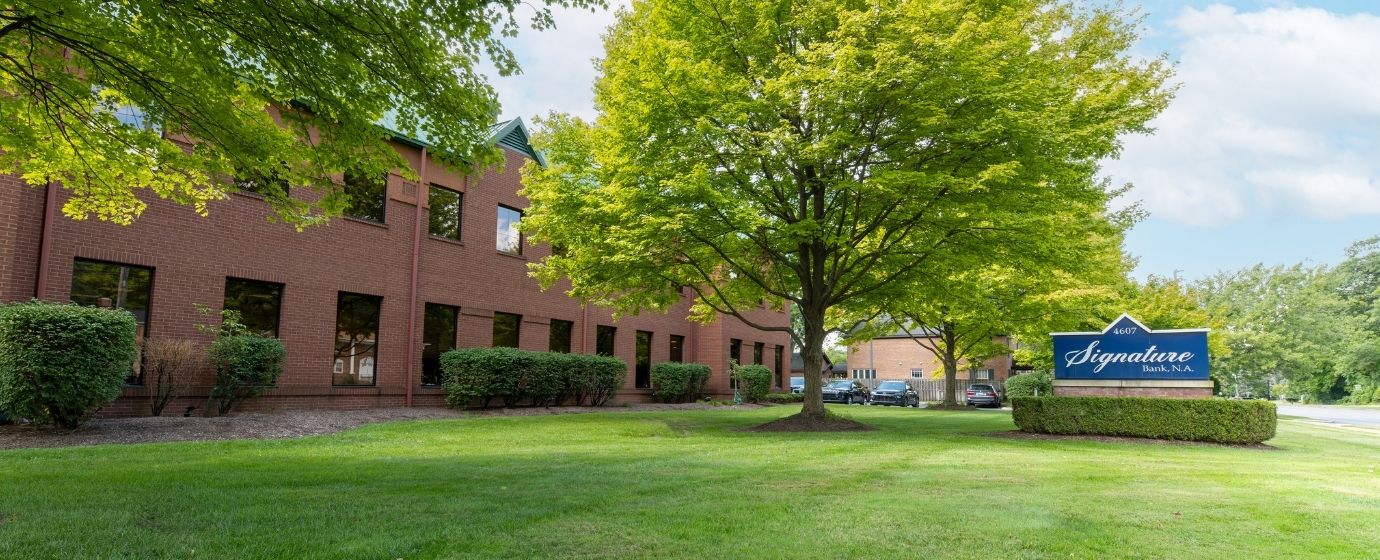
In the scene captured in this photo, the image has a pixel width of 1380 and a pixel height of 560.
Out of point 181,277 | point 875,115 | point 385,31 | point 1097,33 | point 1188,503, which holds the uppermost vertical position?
point 1097,33

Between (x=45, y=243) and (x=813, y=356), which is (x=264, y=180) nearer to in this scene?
(x=45, y=243)

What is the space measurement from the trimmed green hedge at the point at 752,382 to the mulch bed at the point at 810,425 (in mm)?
12379

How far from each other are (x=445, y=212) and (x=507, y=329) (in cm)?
385

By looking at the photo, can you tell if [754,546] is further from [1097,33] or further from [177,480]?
[1097,33]

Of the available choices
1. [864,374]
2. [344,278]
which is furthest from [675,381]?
[864,374]

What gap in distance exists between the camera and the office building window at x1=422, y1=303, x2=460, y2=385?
19.3m

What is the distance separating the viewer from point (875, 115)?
14.4m

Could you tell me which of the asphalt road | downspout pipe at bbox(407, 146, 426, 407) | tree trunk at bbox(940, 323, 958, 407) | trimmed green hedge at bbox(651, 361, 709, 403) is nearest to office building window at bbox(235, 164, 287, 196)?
downspout pipe at bbox(407, 146, 426, 407)

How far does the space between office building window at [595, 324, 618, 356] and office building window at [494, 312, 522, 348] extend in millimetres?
3623

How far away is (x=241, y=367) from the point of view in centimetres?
1416

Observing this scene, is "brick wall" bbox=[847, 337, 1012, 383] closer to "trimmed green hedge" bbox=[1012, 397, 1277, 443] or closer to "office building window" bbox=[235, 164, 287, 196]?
"trimmed green hedge" bbox=[1012, 397, 1277, 443]

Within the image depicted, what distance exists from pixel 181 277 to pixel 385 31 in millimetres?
9899

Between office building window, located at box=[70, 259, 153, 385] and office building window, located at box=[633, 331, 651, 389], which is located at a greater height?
office building window, located at box=[70, 259, 153, 385]

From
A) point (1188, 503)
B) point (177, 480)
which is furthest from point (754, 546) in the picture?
point (177, 480)
